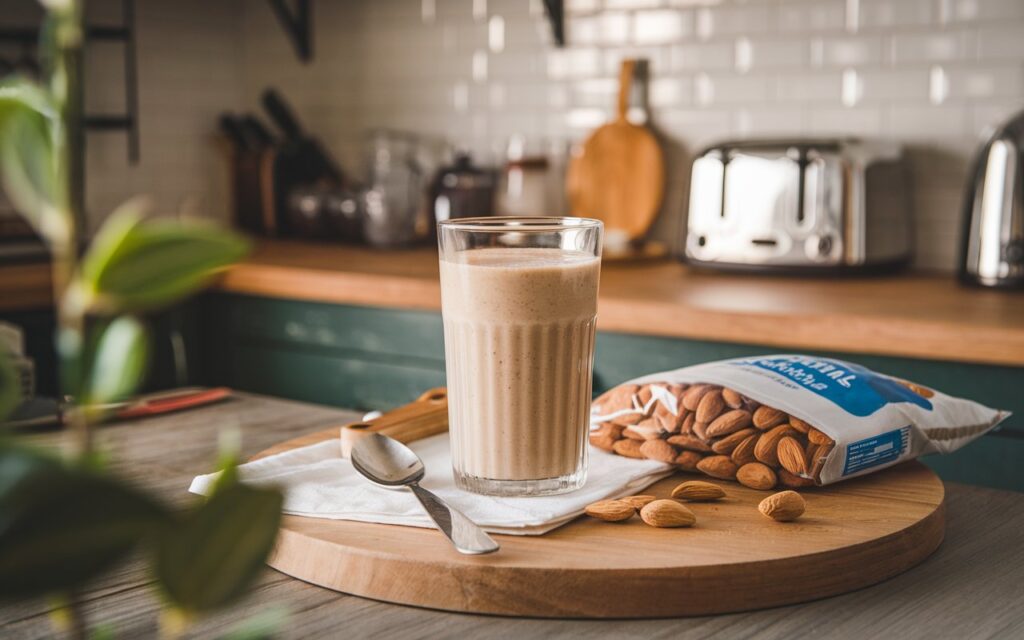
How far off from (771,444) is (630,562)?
237 mm

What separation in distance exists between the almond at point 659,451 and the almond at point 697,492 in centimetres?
8

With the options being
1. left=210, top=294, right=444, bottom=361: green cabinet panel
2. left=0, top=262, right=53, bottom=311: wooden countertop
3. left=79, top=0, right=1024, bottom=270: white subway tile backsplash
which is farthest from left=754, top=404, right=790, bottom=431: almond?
left=0, top=262, right=53, bottom=311: wooden countertop

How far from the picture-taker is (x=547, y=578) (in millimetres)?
702

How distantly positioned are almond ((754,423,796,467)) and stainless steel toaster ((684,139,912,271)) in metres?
1.53

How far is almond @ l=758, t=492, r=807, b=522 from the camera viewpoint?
81cm

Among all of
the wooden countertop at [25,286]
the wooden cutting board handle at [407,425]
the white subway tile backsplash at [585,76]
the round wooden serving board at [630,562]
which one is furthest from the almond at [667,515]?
the wooden countertop at [25,286]

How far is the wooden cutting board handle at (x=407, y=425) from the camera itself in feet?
3.29

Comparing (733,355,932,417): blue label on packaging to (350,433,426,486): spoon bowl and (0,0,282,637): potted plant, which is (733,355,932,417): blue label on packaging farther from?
(0,0,282,637): potted plant

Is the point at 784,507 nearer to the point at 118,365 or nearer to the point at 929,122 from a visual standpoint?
the point at 118,365

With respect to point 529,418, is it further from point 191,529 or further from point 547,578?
point 191,529

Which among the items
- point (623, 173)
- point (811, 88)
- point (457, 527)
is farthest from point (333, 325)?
point (457, 527)

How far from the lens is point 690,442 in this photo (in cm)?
94

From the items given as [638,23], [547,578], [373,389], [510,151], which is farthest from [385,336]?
[547,578]

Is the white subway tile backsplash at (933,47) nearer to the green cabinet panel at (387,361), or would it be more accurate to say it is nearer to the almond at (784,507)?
the green cabinet panel at (387,361)
